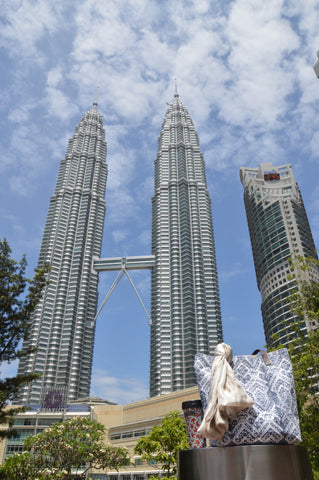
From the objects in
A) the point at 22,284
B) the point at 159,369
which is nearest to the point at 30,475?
the point at 22,284

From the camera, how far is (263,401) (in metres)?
3.76

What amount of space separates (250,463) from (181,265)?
374 ft

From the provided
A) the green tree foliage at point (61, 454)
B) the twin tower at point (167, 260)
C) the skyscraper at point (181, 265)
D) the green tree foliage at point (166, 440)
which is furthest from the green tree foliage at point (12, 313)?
the skyscraper at point (181, 265)

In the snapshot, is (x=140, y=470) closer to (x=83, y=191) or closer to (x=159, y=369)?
(x=159, y=369)

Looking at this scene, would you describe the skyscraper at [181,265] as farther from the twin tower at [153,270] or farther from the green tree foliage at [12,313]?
the green tree foliage at [12,313]

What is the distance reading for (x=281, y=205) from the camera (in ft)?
341

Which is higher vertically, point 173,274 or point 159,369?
point 173,274

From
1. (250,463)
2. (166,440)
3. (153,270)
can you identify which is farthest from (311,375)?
(153,270)

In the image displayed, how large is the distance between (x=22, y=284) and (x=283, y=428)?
13142 mm

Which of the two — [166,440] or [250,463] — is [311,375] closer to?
[250,463]

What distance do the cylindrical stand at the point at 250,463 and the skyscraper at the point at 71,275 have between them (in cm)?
8276

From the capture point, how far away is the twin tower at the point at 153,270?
10225 centimetres

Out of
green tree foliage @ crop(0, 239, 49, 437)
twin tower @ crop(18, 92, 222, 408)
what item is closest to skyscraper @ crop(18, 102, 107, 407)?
twin tower @ crop(18, 92, 222, 408)

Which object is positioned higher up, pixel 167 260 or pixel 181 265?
pixel 167 260
